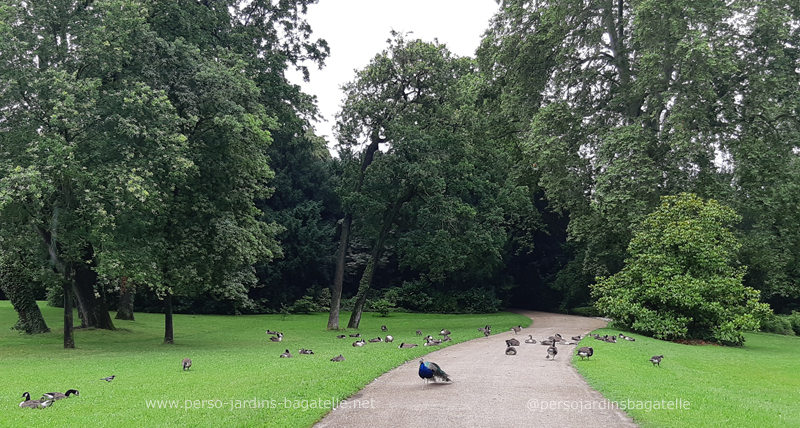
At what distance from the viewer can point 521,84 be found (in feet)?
111

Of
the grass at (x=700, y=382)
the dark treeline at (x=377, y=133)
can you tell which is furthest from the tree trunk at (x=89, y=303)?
the grass at (x=700, y=382)

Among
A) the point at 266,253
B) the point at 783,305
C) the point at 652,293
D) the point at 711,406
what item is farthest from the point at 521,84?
the point at 783,305

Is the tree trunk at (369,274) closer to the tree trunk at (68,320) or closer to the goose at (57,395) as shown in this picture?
the tree trunk at (68,320)

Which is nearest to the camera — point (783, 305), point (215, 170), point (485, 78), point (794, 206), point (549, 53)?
point (215, 170)

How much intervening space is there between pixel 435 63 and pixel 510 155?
33.9 feet

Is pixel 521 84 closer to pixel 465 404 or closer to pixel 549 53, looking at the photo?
pixel 549 53

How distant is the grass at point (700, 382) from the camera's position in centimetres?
948

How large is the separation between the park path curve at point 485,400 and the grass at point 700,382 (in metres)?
0.64

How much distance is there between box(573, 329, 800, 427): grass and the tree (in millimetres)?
1956

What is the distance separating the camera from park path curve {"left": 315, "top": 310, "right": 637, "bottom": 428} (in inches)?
354

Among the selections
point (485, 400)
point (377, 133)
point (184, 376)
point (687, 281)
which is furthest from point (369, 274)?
point (485, 400)

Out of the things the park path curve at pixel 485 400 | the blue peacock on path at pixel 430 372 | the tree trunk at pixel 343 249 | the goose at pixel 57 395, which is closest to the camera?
the park path curve at pixel 485 400

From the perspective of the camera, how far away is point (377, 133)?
31.3 metres

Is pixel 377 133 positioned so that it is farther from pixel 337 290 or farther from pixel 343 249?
pixel 337 290
